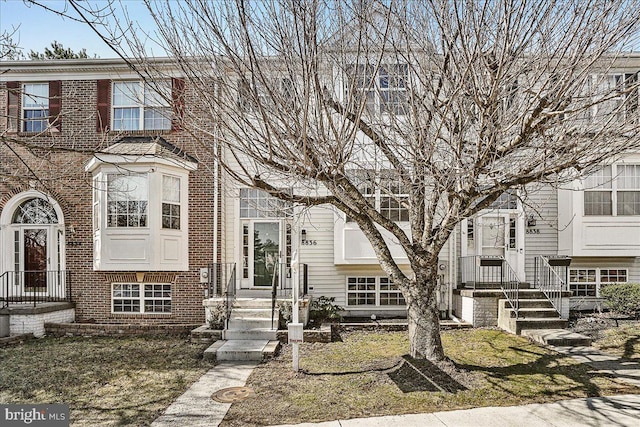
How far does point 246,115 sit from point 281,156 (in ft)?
2.75

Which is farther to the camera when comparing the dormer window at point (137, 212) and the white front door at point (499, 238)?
the white front door at point (499, 238)

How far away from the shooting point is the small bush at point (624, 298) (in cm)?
1073

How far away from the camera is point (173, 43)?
256 inches

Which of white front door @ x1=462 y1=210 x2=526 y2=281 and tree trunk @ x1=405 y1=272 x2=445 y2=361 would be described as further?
white front door @ x1=462 y1=210 x2=526 y2=281

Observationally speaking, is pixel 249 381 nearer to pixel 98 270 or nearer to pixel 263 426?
pixel 263 426

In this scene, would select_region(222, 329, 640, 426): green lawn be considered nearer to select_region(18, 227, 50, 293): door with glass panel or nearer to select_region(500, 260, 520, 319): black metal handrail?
select_region(500, 260, 520, 319): black metal handrail

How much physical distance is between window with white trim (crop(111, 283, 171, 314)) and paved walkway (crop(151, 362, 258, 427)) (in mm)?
4585

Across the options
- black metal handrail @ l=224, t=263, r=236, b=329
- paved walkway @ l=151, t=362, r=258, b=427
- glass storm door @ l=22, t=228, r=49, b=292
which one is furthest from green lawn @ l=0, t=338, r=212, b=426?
glass storm door @ l=22, t=228, r=49, b=292

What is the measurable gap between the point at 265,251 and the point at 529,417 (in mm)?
7997

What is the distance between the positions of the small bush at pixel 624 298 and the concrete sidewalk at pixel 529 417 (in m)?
5.79

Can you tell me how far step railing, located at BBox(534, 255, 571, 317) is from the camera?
10502 millimetres

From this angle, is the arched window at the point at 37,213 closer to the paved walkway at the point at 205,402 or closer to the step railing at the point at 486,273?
the paved walkway at the point at 205,402

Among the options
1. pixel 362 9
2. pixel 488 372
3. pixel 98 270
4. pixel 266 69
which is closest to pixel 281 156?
pixel 266 69

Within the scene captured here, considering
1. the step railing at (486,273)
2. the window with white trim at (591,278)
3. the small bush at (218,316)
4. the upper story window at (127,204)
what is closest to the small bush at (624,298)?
the window with white trim at (591,278)
